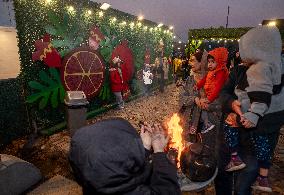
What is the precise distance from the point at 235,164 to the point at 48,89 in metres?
6.38

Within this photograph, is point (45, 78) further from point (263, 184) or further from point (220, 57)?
point (263, 184)

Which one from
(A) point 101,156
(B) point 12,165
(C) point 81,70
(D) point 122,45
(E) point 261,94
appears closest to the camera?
(A) point 101,156

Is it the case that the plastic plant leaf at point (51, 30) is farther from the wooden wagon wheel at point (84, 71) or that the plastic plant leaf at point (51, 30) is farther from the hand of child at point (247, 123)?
the hand of child at point (247, 123)

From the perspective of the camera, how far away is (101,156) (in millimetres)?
1537

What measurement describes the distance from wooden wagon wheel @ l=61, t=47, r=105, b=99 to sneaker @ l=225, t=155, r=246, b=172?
658cm

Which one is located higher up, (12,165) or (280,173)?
(12,165)

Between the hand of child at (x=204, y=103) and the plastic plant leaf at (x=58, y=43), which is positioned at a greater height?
the plastic plant leaf at (x=58, y=43)

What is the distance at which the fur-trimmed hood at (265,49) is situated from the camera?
2650 mm

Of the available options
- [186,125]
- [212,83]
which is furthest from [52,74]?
[212,83]

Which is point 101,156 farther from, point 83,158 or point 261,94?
point 261,94

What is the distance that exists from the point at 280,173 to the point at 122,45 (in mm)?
9160

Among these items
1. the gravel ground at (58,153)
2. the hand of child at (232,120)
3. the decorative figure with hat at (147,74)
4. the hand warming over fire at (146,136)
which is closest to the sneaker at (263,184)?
the hand of child at (232,120)

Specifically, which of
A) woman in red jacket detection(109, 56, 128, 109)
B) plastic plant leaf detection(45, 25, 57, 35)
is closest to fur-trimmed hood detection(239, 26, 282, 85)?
plastic plant leaf detection(45, 25, 57, 35)

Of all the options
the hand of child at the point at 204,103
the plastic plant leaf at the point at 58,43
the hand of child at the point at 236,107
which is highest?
the plastic plant leaf at the point at 58,43
